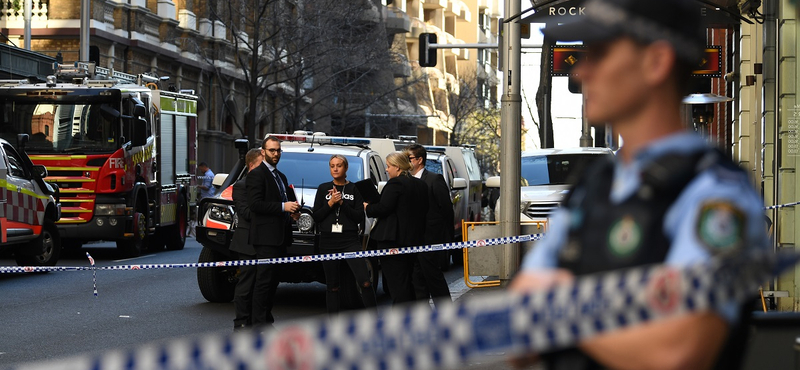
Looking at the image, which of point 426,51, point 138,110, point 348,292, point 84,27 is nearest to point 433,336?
point 348,292

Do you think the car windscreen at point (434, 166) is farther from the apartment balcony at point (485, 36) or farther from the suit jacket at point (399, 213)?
the apartment balcony at point (485, 36)

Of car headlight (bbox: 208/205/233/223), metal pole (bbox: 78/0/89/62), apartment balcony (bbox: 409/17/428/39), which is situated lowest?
car headlight (bbox: 208/205/233/223)

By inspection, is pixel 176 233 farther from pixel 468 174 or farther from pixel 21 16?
pixel 21 16

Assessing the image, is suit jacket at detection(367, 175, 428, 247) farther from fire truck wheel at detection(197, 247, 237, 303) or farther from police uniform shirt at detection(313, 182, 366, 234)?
fire truck wheel at detection(197, 247, 237, 303)

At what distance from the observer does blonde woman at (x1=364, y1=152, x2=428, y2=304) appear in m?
10.6

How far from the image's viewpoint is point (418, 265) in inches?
450

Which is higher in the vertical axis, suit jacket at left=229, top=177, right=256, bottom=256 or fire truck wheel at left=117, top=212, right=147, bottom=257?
suit jacket at left=229, top=177, right=256, bottom=256

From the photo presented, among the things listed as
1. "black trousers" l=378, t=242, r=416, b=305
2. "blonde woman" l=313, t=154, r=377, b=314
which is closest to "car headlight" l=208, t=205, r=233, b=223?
"blonde woman" l=313, t=154, r=377, b=314

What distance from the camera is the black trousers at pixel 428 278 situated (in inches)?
442

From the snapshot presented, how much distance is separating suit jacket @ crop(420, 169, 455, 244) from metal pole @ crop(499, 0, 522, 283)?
2291 millimetres

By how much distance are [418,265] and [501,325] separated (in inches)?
371

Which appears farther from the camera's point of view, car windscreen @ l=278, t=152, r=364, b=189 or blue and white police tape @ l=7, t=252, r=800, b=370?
car windscreen @ l=278, t=152, r=364, b=189

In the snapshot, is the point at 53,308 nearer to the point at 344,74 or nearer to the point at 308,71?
the point at 308,71

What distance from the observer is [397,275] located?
10648 millimetres
